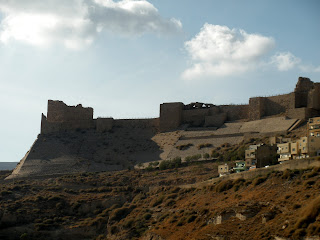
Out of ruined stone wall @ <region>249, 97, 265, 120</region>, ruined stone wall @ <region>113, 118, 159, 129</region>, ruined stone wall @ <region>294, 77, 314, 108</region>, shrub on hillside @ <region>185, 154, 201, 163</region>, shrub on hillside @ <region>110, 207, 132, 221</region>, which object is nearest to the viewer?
shrub on hillside @ <region>110, 207, 132, 221</region>

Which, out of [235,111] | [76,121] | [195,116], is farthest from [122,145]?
[235,111]

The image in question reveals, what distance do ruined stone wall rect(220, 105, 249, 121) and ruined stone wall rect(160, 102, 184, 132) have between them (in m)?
4.94

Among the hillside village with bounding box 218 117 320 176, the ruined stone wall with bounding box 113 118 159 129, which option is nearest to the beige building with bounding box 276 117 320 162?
the hillside village with bounding box 218 117 320 176

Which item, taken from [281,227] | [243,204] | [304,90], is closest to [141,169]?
[304,90]

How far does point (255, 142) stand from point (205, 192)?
15386 mm

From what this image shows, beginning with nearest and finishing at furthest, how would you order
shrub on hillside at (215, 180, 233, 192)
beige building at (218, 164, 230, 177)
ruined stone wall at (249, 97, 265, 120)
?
shrub on hillside at (215, 180, 233, 192), beige building at (218, 164, 230, 177), ruined stone wall at (249, 97, 265, 120)

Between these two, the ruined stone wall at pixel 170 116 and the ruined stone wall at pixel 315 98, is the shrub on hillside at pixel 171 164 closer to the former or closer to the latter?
the ruined stone wall at pixel 170 116

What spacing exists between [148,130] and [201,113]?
6388 mm

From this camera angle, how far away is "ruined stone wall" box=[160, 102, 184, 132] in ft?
224

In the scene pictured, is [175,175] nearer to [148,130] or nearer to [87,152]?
[87,152]

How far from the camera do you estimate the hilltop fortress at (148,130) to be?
2349 inches

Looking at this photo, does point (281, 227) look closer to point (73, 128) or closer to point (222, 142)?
point (222, 142)

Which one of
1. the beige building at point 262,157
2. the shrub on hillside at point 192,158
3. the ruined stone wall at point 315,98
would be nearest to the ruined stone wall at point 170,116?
the shrub on hillside at point 192,158

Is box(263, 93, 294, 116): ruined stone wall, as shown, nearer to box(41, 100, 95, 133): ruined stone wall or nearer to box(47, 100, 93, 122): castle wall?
box(41, 100, 95, 133): ruined stone wall
